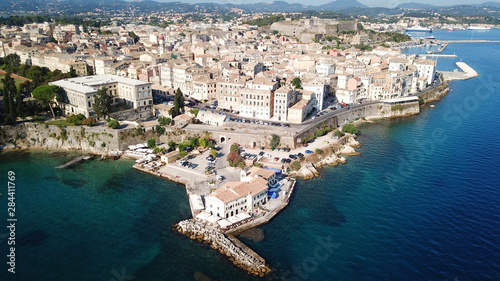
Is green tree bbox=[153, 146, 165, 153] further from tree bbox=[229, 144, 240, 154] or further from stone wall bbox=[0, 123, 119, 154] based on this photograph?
tree bbox=[229, 144, 240, 154]

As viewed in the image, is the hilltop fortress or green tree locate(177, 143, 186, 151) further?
the hilltop fortress

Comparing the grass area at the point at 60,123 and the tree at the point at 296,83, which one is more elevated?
the tree at the point at 296,83

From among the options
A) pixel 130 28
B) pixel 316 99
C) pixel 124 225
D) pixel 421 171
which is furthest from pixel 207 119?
pixel 130 28

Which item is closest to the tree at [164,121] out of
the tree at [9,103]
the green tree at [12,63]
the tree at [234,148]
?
the tree at [234,148]

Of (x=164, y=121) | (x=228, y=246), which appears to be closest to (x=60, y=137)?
(x=164, y=121)

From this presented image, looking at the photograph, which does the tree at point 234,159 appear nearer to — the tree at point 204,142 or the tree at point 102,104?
the tree at point 204,142

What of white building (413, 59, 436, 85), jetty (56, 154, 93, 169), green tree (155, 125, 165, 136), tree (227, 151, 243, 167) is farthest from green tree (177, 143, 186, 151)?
white building (413, 59, 436, 85)
